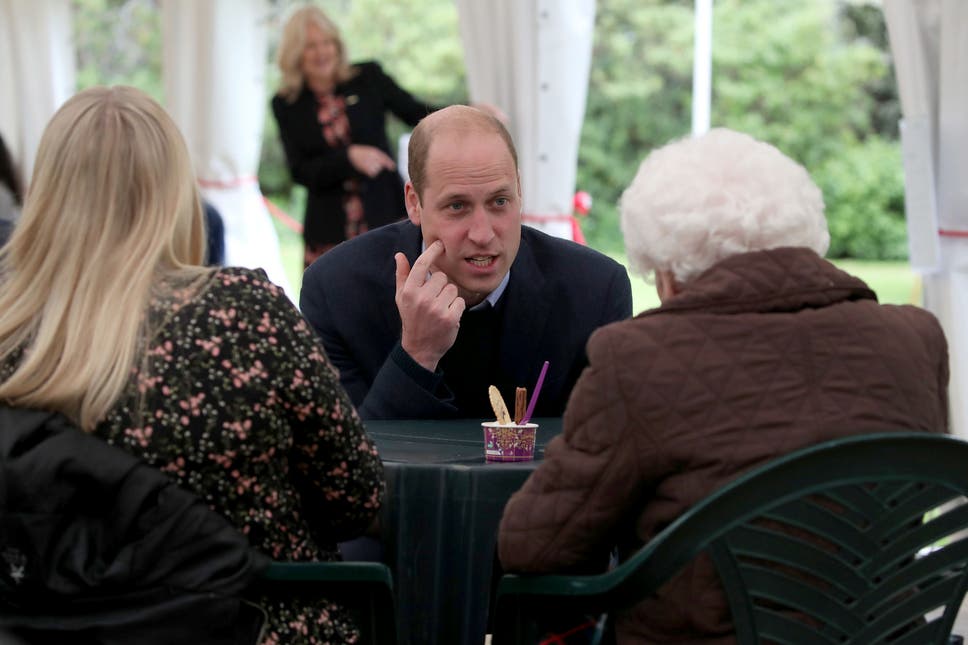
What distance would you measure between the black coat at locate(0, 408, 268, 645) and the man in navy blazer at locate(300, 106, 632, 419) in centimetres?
120

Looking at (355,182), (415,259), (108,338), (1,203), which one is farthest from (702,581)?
(355,182)

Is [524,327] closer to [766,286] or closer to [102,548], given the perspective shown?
[766,286]

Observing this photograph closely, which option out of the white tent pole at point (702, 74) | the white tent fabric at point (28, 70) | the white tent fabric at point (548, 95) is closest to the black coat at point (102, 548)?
the white tent fabric at point (548, 95)

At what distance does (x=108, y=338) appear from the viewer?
1.83m

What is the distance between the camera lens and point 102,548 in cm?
179

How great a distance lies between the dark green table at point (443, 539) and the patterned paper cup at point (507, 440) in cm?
3

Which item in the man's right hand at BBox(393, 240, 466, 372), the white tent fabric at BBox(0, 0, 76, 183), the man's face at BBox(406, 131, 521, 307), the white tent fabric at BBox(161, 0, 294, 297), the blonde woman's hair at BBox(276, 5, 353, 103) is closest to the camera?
the man's right hand at BBox(393, 240, 466, 372)

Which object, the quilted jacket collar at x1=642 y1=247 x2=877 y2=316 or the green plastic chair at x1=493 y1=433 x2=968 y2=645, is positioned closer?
the green plastic chair at x1=493 y1=433 x2=968 y2=645

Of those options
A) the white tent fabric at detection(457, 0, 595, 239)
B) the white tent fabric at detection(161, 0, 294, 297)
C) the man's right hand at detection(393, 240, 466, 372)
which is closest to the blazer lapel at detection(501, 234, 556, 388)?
the man's right hand at detection(393, 240, 466, 372)

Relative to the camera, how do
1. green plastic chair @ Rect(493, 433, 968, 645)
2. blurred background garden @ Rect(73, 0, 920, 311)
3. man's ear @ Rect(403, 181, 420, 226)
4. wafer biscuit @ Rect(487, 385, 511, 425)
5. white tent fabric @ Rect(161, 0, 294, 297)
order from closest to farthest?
1. green plastic chair @ Rect(493, 433, 968, 645)
2. wafer biscuit @ Rect(487, 385, 511, 425)
3. man's ear @ Rect(403, 181, 420, 226)
4. white tent fabric @ Rect(161, 0, 294, 297)
5. blurred background garden @ Rect(73, 0, 920, 311)

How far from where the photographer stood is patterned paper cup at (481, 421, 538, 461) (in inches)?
91.0

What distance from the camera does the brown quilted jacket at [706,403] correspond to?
175 centimetres

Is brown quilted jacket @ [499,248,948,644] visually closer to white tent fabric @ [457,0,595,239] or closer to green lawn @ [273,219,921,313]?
white tent fabric @ [457,0,595,239]

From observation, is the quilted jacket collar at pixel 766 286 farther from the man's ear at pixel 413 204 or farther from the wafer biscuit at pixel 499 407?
the man's ear at pixel 413 204
